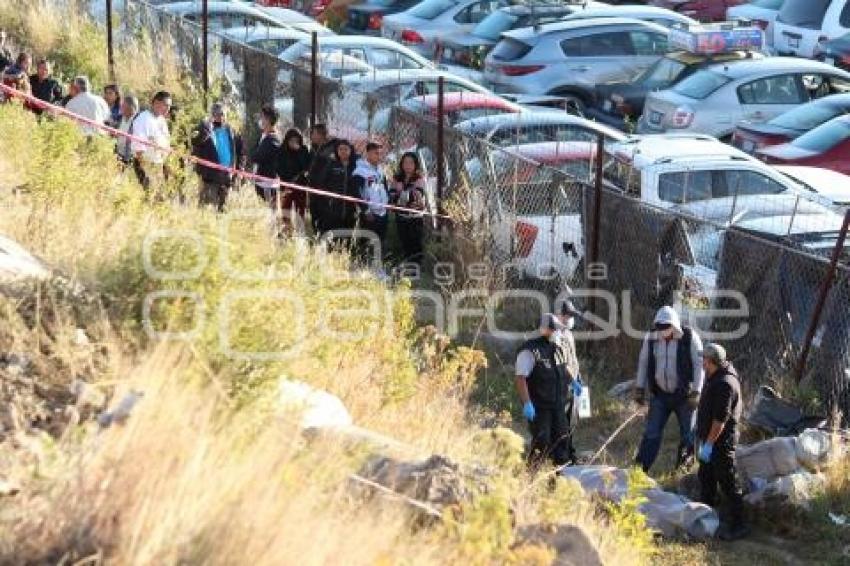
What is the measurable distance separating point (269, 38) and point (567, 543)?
1691 cm

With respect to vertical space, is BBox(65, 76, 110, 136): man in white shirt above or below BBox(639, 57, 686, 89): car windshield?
above

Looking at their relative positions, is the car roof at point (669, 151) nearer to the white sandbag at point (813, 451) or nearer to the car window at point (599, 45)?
the white sandbag at point (813, 451)

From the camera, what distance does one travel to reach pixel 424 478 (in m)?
6.29

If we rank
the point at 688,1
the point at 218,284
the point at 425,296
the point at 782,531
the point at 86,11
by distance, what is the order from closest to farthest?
the point at 218,284
the point at 782,531
the point at 425,296
the point at 86,11
the point at 688,1

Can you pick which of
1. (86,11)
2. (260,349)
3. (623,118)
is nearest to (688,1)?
(623,118)

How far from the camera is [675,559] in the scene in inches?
361

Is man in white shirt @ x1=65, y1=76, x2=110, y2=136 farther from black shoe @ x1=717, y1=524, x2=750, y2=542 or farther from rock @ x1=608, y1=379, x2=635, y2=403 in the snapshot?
black shoe @ x1=717, y1=524, x2=750, y2=542

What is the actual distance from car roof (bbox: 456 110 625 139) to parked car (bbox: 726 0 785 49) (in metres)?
10.3

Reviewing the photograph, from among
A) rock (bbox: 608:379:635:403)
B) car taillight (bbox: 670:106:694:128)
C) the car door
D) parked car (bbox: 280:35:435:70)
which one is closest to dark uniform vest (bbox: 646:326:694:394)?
rock (bbox: 608:379:635:403)

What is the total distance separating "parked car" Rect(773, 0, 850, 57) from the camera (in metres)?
24.9

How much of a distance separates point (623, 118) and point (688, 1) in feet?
Answer: 28.6

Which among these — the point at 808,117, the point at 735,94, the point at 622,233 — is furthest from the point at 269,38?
the point at 622,233

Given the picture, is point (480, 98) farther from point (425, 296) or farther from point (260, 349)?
point (260, 349)

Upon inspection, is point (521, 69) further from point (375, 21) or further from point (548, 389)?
point (548, 389)
